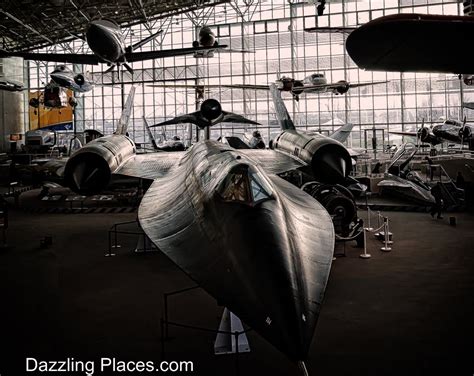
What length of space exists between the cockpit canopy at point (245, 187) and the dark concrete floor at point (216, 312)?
6.33ft

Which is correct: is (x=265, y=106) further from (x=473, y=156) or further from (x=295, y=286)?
(x=295, y=286)

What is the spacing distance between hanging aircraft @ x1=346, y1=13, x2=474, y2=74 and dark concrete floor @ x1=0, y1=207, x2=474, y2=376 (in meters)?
3.25

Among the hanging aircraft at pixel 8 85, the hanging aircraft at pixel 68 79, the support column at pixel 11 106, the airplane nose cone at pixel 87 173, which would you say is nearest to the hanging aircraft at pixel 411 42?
the airplane nose cone at pixel 87 173

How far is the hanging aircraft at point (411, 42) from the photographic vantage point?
2938mm

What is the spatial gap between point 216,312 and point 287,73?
92.6 feet

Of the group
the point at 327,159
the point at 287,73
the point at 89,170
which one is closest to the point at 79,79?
the point at 287,73

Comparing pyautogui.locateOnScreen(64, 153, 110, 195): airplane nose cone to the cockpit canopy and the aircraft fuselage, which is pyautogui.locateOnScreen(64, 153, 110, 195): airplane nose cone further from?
the cockpit canopy

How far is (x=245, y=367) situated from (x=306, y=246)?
1687mm

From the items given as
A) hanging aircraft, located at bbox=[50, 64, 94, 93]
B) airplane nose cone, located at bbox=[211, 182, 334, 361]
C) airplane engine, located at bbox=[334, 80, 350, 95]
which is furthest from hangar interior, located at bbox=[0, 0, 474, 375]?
hanging aircraft, located at bbox=[50, 64, 94, 93]

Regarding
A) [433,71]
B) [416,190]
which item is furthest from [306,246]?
[416,190]

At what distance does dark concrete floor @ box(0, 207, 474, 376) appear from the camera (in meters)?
5.17

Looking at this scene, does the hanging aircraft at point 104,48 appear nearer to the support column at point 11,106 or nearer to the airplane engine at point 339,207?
the airplane engine at point 339,207

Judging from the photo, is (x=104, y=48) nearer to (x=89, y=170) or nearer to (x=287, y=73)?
(x=89, y=170)

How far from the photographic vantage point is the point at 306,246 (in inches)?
173
